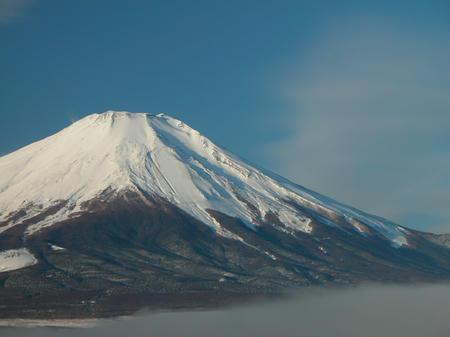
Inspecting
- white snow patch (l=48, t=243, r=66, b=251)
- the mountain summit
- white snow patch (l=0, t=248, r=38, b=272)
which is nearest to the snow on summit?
the mountain summit

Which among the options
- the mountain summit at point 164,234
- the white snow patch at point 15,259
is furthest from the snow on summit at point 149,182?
the white snow patch at point 15,259

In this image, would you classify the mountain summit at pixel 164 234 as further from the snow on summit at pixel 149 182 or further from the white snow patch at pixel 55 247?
the snow on summit at pixel 149 182

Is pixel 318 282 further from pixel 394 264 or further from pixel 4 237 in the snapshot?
pixel 4 237

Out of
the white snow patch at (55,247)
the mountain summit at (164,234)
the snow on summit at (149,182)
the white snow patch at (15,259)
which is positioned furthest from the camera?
the snow on summit at (149,182)

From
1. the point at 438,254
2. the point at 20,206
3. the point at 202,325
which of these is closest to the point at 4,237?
the point at 20,206

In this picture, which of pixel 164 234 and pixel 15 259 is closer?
pixel 15 259

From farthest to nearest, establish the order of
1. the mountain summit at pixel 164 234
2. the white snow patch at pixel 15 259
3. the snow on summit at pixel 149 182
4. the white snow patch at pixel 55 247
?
the snow on summit at pixel 149 182 → the white snow patch at pixel 55 247 → the white snow patch at pixel 15 259 → the mountain summit at pixel 164 234

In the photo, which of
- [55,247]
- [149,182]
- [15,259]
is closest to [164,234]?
[55,247]

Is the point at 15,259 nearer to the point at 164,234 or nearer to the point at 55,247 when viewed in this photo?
the point at 55,247
